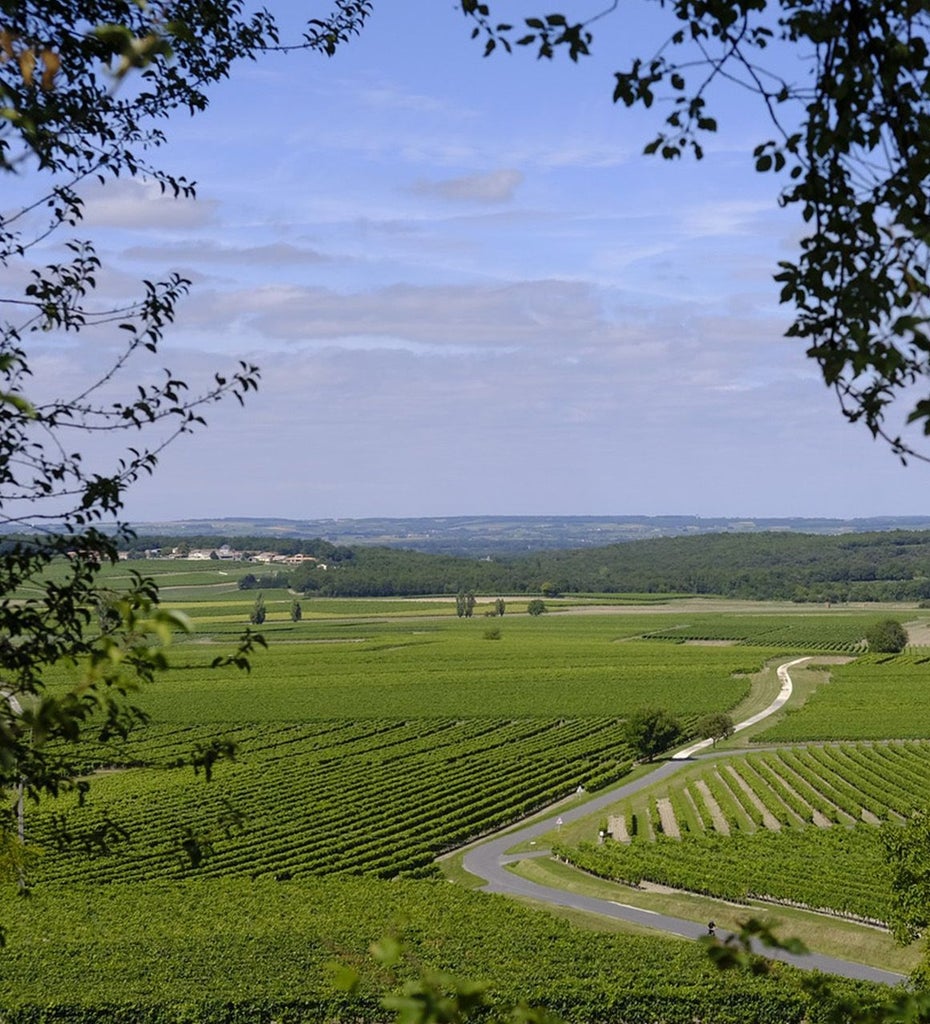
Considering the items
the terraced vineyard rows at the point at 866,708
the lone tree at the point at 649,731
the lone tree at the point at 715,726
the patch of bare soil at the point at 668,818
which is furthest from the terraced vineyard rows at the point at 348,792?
the terraced vineyard rows at the point at 866,708

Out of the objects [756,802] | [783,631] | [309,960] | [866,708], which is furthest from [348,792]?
[783,631]

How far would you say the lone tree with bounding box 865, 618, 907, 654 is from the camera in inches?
4247

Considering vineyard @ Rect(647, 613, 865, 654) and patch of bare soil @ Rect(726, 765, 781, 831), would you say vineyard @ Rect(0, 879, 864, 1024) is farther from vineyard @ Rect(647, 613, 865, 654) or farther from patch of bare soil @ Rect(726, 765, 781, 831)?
vineyard @ Rect(647, 613, 865, 654)

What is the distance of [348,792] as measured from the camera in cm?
5100

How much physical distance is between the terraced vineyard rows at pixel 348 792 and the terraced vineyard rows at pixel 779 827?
6.19 metres

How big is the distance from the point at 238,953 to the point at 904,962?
17.9m

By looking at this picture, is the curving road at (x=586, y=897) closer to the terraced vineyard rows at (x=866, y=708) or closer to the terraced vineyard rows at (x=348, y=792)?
the terraced vineyard rows at (x=348, y=792)

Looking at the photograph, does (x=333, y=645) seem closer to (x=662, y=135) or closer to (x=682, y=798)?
(x=682, y=798)

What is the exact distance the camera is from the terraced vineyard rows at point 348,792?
40.0 m

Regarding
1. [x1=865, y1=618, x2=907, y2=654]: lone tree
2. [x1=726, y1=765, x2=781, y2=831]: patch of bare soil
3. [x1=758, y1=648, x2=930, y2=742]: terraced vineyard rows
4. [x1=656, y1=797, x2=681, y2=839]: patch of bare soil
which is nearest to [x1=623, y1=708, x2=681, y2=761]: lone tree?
[x1=726, y1=765, x2=781, y2=831]: patch of bare soil

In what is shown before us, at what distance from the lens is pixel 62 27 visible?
217 inches

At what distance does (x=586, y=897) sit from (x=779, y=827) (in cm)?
1198

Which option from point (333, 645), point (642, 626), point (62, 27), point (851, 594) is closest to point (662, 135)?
point (62, 27)

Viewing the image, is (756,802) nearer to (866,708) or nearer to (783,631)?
(866,708)
